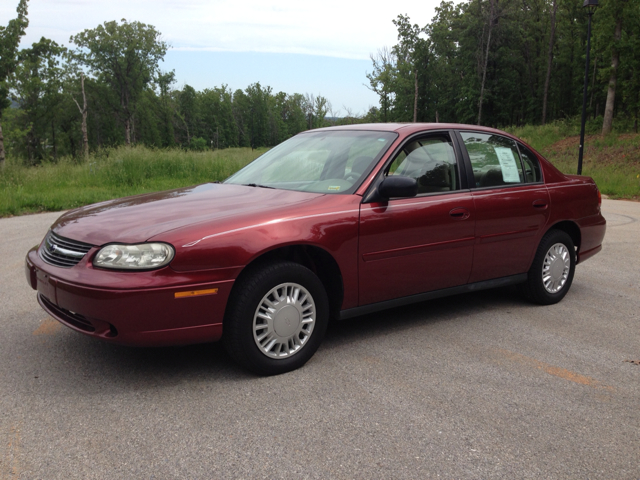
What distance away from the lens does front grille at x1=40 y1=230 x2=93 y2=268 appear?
3338mm

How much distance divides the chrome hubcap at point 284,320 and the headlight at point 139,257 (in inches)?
25.8

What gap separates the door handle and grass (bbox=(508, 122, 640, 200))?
48.3ft

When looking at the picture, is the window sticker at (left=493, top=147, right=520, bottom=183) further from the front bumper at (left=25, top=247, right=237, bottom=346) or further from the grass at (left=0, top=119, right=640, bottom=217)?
the grass at (left=0, top=119, right=640, bottom=217)

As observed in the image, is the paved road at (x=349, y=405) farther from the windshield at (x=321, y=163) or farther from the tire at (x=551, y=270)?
the windshield at (x=321, y=163)

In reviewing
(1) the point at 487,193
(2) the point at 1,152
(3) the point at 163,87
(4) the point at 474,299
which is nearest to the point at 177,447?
(1) the point at 487,193

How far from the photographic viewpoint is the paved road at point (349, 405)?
2564 millimetres

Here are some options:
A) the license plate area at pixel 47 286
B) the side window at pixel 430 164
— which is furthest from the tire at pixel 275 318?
the side window at pixel 430 164

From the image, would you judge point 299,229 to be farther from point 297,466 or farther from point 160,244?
point 297,466

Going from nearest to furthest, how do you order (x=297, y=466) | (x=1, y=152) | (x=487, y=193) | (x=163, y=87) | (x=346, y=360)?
(x=297, y=466) → (x=346, y=360) → (x=487, y=193) → (x=1, y=152) → (x=163, y=87)

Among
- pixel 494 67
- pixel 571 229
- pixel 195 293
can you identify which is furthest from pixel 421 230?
pixel 494 67

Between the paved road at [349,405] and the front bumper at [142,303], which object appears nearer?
the paved road at [349,405]

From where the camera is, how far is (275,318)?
347 cm

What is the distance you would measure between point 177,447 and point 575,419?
210cm

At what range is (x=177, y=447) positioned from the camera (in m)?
2.68
